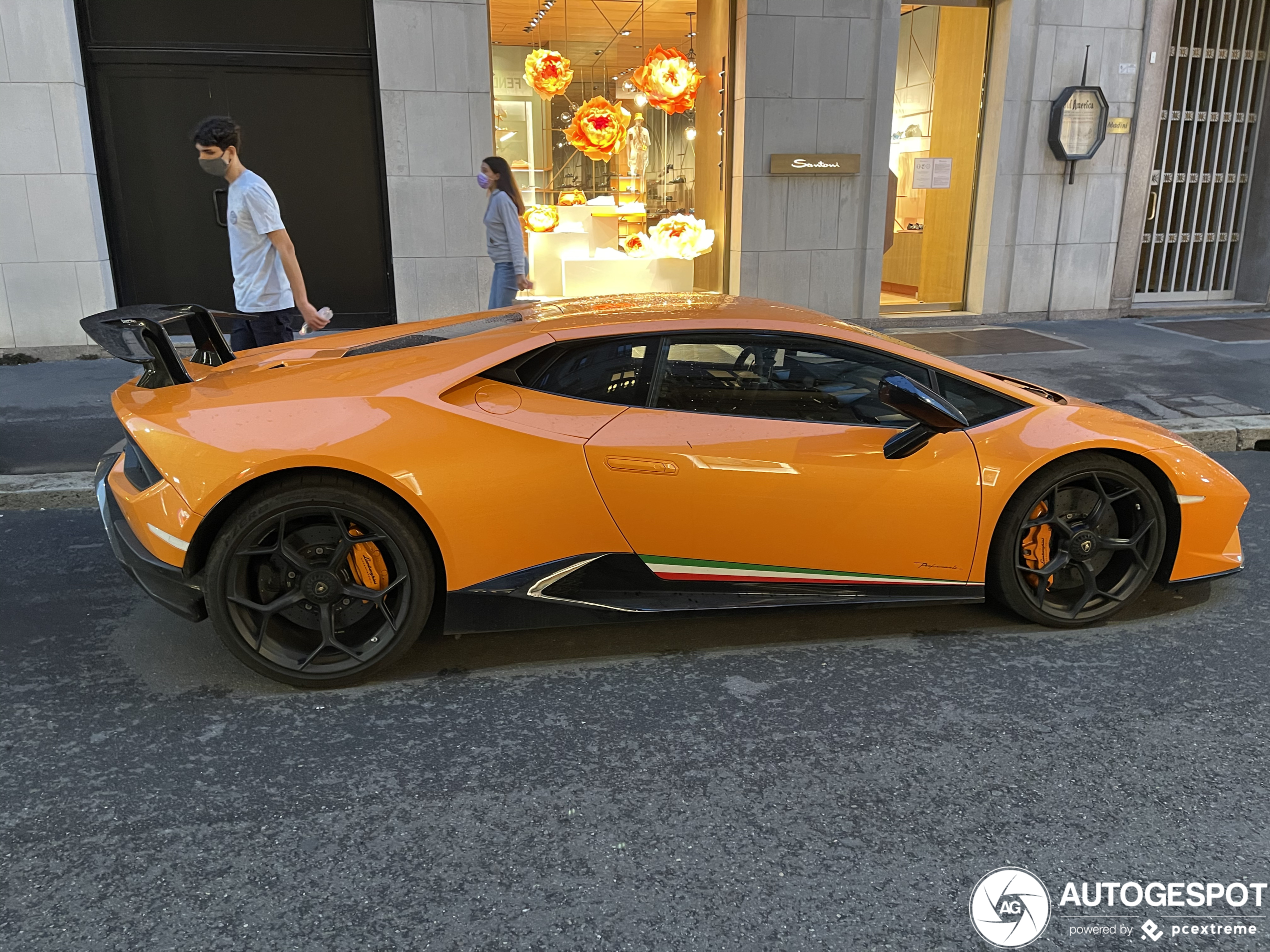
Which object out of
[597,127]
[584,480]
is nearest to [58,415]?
[584,480]

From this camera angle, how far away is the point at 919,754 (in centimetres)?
293

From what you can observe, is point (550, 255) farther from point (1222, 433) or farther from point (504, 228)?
point (1222, 433)

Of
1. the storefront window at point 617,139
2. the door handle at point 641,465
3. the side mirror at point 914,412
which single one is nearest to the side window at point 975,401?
the side mirror at point 914,412

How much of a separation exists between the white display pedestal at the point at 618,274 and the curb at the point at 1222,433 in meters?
6.18

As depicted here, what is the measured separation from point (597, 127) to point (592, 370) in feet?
29.5

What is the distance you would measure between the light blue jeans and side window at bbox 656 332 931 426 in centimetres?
494

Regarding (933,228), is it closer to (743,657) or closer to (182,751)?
(743,657)

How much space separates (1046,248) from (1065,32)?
2446mm

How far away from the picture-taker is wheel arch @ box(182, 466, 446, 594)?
123 inches

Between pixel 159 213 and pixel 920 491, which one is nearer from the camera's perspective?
pixel 920 491

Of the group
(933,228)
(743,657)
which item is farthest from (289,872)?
(933,228)

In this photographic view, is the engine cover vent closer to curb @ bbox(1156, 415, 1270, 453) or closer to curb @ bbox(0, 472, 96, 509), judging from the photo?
curb @ bbox(0, 472, 96, 509)

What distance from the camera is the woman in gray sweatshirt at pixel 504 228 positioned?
7.92 metres

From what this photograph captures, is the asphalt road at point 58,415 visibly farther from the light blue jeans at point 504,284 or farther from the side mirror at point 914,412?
the side mirror at point 914,412
